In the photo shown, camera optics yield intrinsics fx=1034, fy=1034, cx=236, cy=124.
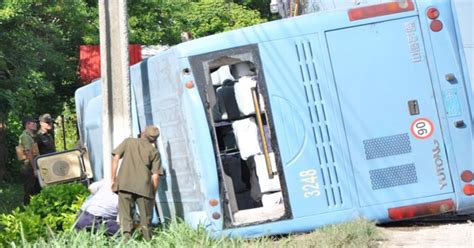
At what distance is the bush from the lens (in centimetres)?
1161

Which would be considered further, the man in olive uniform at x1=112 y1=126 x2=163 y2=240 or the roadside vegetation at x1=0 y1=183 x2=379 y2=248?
the man in olive uniform at x1=112 y1=126 x2=163 y2=240

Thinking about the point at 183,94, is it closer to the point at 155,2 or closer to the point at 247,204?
the point at 247,204

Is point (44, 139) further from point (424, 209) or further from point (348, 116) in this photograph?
point (424, 209)

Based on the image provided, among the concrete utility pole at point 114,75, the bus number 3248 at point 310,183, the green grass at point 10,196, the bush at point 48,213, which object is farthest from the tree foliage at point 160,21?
the bus number 3248 at point 310,183

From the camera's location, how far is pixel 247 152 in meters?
11.5

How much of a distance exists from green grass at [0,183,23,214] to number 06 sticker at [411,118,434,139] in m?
8.15

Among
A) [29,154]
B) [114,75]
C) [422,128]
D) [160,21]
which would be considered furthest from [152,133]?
[160,21]

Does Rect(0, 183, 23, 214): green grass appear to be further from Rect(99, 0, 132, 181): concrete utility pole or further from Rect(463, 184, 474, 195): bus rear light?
Rect(463, 184, 474, 195): bus rear light

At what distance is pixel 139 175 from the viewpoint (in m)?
11.8

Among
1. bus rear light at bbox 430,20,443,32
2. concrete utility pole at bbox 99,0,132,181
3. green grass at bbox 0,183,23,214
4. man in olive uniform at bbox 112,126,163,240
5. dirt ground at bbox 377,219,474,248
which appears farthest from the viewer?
green grass at bbox 0,183,23,214

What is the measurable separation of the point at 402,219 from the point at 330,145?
45.3 inches

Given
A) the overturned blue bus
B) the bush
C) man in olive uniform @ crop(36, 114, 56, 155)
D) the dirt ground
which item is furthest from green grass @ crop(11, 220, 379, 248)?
man in olive uniform @ crop(36, 114, 56, 155)

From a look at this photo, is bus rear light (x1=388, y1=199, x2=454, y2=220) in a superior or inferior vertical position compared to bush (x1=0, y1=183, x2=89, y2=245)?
inferior

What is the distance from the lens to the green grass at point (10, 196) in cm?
1872
